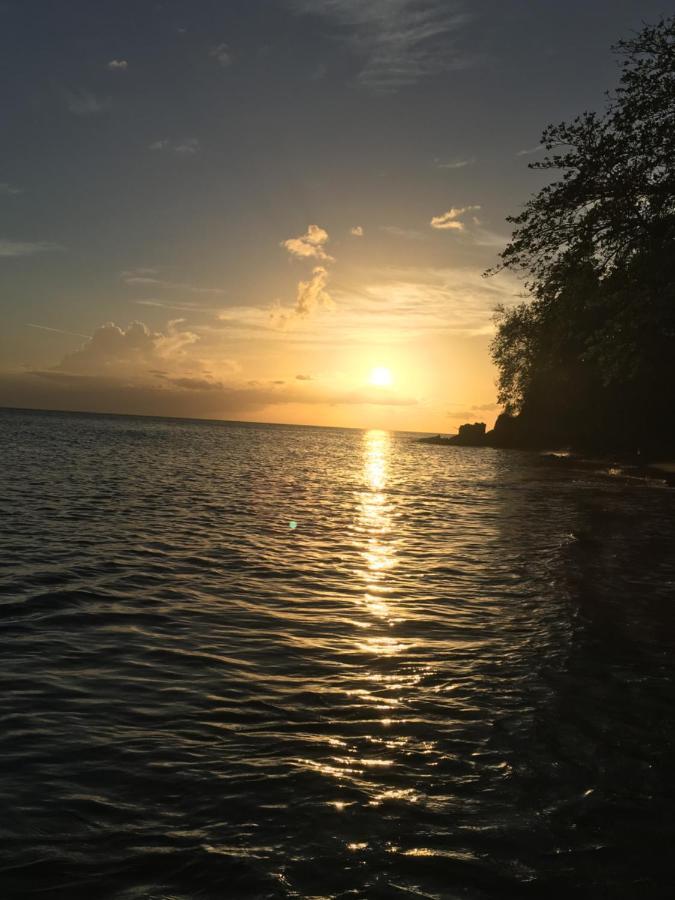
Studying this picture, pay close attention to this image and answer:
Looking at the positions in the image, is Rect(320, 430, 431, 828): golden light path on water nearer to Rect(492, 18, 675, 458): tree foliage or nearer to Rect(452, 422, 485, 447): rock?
Rect(492, 18, 675, 458): tree foliage

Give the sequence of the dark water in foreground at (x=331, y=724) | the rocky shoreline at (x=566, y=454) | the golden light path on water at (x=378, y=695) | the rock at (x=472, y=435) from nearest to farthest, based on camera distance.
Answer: the dark water in foreground at (x=331, y=724) < the golden light path on water at (x=378, y=695) < the rocky shoreline at (x=566, y=454) < the rock at (x=472, y=435)

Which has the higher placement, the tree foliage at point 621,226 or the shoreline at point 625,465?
the tree foliage at point 621,226

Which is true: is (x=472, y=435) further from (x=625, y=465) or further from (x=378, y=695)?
(x=378, y=695)

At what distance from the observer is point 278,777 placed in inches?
224

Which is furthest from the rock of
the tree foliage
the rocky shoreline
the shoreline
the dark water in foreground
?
the dark water in foreground

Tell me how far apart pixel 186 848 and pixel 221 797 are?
2.26 ft

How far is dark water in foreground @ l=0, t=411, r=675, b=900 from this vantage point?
4.56 meters

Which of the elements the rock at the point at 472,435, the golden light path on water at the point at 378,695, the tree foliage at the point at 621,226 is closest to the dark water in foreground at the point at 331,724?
the golden light path on water at the point at 378,695

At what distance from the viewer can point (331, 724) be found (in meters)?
Result: 6.83

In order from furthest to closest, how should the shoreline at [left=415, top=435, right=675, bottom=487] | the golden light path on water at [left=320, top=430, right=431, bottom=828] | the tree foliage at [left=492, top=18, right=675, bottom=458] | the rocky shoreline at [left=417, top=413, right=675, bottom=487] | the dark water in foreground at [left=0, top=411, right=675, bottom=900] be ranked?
1. the rocky shoreline at [left=417, top=413, right=675, bottom=487]
2. the shoreline at [left=415, top=435, right=675, bottom=487]
3. the tree foliage at [left=492, top=18, right=675, bottom=458]
4. the golden light path on water at [left=320, top=430, right=431, bottom=828]
5. the dark water in foreground at [left=0, top=411, right=675, bottom=900]

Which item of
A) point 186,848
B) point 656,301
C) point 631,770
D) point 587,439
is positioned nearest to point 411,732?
point 631,770

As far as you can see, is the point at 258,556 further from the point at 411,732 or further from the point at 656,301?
the point at 656,301

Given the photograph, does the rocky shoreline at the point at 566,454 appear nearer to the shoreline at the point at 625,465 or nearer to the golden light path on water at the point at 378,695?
the shoreline at the point at 625,465

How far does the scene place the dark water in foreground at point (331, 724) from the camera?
15.0 feet
